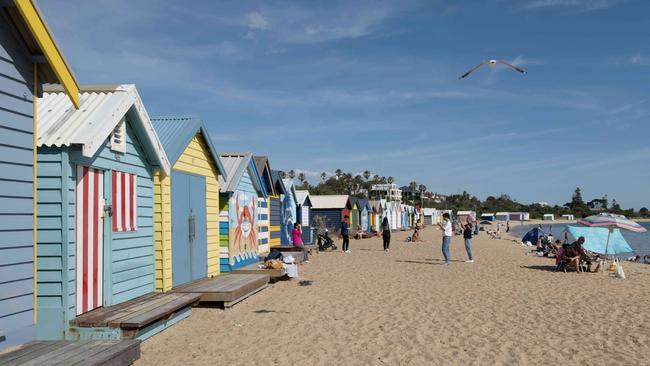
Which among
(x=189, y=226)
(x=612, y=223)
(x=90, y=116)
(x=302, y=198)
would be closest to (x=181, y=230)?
(x=189, y=226)

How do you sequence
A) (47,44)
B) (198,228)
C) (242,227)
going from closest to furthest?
(47,44), (198,228), (242,227)

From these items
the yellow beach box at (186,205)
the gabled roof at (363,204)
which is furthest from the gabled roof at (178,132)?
the gabled roof at (363,204)

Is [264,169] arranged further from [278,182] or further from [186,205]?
[186,205]

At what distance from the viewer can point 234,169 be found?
46.7 feet

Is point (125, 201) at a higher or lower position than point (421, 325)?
higher

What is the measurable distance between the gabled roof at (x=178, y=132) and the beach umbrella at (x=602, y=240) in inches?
512

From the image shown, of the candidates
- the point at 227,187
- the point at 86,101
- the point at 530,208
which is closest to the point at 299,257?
the point at 227,187

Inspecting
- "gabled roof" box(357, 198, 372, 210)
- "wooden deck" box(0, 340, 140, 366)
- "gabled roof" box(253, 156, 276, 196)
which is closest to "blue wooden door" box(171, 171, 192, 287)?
"wooden deck" box(0, 340, 140, 366)

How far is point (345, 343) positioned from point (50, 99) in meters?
5.48

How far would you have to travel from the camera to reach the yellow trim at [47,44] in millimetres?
5172

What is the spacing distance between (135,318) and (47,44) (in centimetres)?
357

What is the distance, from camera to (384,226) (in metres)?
25.1

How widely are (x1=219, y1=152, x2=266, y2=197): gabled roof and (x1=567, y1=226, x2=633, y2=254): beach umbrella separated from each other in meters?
11.2

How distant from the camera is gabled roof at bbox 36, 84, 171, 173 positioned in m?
6.52
